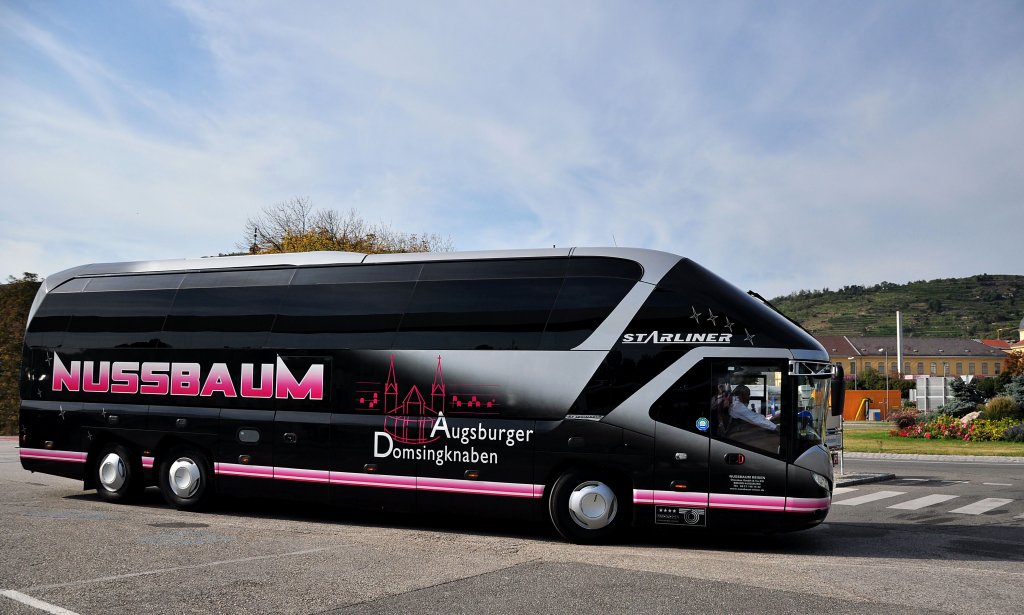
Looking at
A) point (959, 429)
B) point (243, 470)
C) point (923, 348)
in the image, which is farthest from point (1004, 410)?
point (923, 348)

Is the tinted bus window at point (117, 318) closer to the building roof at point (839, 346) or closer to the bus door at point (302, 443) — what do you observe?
the bus door at point (302, 443)

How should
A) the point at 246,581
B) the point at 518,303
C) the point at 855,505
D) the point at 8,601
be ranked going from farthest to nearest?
the point at 855,505
the point at 518,303
the point at 246,581
the point at 8,601

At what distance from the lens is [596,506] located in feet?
34.5

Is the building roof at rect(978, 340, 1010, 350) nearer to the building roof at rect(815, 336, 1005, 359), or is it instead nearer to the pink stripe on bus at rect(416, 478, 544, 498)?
the building roof at rect(815, 336, 1005, 359)

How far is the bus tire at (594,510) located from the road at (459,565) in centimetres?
25

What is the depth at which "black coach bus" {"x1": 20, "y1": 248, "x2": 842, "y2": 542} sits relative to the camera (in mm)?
10242

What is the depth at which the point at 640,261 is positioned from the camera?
35.4 feet

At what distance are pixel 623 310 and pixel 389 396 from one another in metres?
3.33

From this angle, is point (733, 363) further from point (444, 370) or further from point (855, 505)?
point (855, 505)

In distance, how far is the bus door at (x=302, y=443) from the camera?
1197 centimetres

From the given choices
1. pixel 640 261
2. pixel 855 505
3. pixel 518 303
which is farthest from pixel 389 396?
pixel 855 505

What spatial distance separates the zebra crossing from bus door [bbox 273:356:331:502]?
8.89 metres

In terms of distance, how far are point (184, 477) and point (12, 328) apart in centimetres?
2517

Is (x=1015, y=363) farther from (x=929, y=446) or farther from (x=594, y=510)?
(x=594, y=510)
